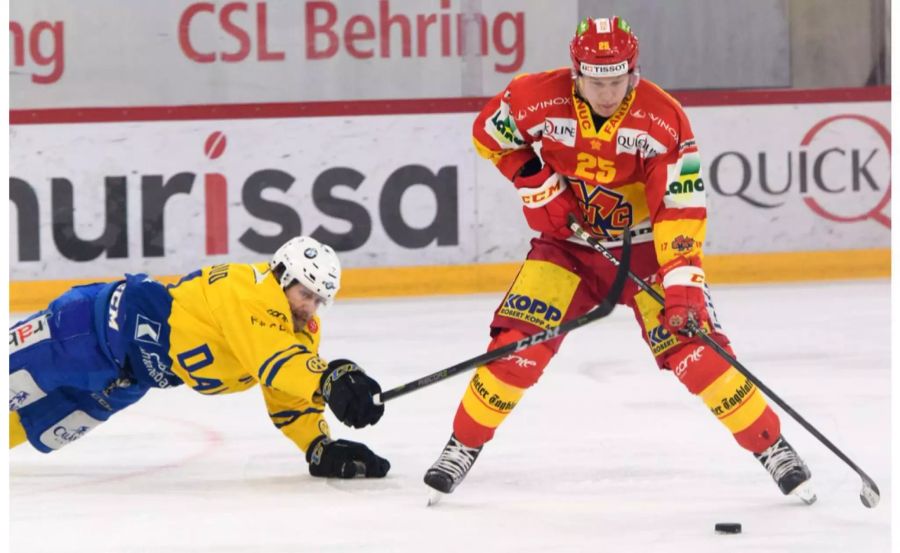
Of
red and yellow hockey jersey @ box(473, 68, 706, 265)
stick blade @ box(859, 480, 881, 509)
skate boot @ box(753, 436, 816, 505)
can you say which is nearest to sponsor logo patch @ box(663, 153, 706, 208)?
red and yellow hockey jersey @ box(473, 68, 706, 265)

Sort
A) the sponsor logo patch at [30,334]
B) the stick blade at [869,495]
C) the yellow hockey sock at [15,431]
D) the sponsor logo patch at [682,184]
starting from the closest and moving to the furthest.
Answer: the stick blade at [869,495]
the sponsor logo patch at [682,184]
the sponsor logo patch at [30,334]
the yellow hockey sock at [15,431]

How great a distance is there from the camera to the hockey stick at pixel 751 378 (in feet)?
12.0

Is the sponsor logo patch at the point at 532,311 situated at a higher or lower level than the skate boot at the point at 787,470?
higher

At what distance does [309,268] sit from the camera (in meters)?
3.92

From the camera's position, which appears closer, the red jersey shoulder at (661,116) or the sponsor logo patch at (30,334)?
the red jersey shoulder at (661,116)

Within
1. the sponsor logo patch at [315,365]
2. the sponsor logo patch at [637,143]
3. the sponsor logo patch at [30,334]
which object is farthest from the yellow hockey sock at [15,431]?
the sponsor logo patch at [637,143]

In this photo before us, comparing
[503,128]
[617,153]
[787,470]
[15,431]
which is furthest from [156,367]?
[787,470]

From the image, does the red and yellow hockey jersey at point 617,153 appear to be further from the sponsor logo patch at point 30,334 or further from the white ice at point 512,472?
the sponsor logo patch at point 30,334

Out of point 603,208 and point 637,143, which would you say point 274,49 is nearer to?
point 603,208

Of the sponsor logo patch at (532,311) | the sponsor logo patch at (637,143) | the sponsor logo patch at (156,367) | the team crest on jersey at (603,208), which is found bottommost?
the sponsor logo patch at (156,367)

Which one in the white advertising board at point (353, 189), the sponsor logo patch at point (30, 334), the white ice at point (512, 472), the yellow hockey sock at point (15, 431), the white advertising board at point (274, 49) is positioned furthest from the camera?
the white advertising board at point (274, 49)

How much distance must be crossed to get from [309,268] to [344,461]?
555 mm

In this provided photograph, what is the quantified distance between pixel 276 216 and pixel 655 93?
161 inches

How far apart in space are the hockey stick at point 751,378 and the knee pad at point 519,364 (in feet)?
0.93
